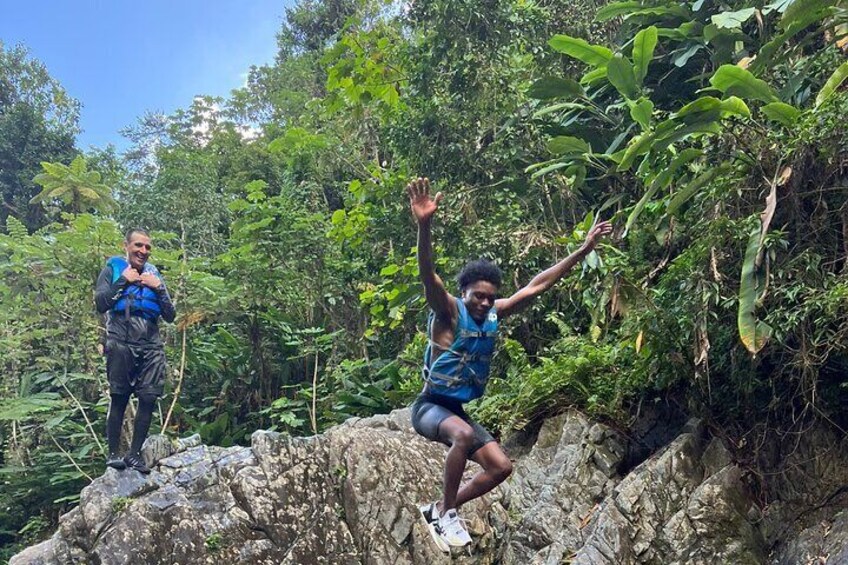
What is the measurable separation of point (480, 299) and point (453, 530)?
1.47 metres

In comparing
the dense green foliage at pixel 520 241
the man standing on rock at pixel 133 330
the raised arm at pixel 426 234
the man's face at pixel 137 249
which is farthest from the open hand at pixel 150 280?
the dense green foliage at pixel 520 241

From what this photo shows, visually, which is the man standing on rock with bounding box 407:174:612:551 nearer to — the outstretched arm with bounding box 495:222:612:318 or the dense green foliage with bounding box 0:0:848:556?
the outstretched arm with bounding box 495:222:612:318


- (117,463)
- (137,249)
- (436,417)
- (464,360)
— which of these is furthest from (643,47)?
(117,463)

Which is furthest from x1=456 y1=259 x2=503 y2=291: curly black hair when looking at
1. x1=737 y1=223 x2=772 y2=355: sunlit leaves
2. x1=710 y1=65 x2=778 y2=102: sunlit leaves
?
x1=710 y1=65 x2=778 y2=102: sunlit leaves

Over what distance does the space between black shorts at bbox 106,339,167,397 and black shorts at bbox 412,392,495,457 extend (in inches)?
110

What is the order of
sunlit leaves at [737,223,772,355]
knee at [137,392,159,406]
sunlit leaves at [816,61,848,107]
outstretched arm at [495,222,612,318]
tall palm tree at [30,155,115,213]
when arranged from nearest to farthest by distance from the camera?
outstretched arm at [495,222,612,318] → sunlit leaves at [737,223,772,355] → sunlit leaves at [816,61,848,107] → knee at [137,392,159,406] → tall palm tree at [30,155,115,213]

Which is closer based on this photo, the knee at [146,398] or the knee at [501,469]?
the knee at [501,469]

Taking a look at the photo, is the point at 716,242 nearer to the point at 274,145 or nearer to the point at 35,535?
the point at 274,145

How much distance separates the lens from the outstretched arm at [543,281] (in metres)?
4.65

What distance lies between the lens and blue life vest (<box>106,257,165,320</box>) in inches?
238

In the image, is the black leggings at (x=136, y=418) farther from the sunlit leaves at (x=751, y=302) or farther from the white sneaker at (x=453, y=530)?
the sunlit leaves at (x=751, y=302)

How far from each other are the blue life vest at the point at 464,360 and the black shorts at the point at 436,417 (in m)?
0.09

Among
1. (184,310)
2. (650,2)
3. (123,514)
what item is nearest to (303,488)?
(123,514)

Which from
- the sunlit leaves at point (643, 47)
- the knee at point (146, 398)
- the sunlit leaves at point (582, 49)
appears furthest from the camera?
the sunlit leaves at point (582, 49)
